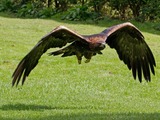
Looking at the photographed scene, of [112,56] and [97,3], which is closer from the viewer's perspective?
[112,56]

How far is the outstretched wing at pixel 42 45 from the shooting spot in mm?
7430

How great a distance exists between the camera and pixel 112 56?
1555 centimetres

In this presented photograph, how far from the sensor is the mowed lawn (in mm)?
8664

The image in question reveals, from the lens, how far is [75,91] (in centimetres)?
1084

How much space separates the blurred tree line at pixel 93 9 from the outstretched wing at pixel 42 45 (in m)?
14.1

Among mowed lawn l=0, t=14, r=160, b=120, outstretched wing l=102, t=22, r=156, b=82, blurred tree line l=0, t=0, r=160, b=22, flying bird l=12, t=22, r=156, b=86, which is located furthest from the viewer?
blurred tree line l=0, t=0, r=160, b=22

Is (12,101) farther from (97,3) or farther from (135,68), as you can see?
(97,3)

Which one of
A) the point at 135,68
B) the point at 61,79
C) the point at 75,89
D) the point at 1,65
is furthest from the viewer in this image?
the point at 1,65

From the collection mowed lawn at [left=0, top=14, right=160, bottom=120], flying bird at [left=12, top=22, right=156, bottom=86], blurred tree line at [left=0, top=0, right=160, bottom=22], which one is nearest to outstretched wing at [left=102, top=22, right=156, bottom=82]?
flying bird at [left=12, top=22, right=156, bottom=86]

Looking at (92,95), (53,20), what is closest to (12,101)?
(92,95)

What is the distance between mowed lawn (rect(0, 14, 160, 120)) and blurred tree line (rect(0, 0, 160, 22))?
5.18m

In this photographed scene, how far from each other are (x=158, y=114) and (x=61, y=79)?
3.73 meters

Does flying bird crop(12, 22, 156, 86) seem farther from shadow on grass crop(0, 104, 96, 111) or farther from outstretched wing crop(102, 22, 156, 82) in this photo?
shadow on grass crop(0, 104, 96, 111)

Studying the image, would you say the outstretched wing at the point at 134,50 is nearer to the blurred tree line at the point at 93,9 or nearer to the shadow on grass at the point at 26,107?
the shadow on grass at the point at 26,107
